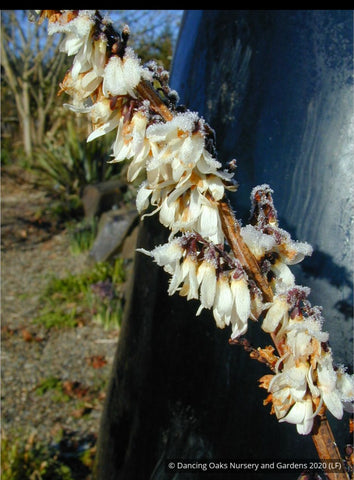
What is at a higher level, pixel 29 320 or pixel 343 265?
pixel 343 265

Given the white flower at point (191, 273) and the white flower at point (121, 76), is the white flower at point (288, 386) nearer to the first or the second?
the white flower at point (191, 273)

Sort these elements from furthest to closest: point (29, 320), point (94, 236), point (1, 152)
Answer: point (1, 152) < point (94, 236) < point (29, 320)

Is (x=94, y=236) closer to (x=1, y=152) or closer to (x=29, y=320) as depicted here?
(x=29, y=320)

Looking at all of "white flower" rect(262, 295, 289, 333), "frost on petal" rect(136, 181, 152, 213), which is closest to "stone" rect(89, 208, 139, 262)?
"frost on petal" rect(136, 181, 152, 213)

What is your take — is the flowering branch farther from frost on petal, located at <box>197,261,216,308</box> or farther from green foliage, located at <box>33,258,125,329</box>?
green foliage, located at <box>33,258,125,329</box>

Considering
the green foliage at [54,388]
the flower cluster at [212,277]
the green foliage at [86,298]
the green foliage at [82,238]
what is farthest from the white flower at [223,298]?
the green foliage at [82,238]

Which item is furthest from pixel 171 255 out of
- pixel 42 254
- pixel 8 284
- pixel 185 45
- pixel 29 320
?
pixel 42 254
